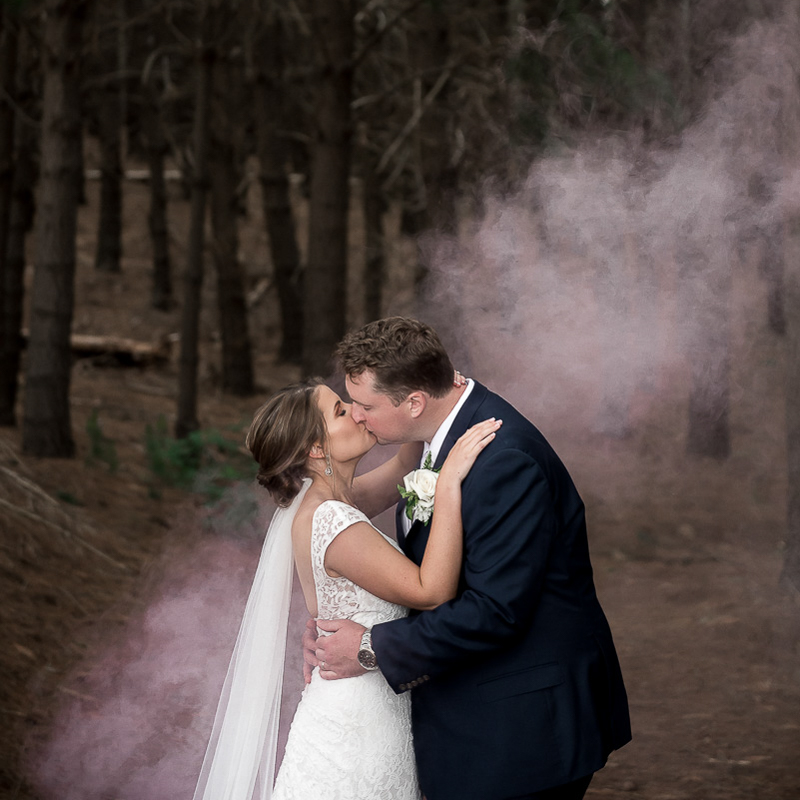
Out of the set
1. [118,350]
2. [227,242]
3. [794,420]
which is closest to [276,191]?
[227,242]

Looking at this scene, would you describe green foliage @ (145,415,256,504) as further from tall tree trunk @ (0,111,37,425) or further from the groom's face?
the groom's face

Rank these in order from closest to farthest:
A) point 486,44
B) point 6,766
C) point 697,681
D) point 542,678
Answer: point 542,678, point 6,766, point 697,681, point 486,44

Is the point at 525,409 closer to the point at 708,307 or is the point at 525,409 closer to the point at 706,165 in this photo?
the point at 706,165

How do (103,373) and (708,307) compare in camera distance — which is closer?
(708,307)

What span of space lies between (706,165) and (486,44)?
486 cm

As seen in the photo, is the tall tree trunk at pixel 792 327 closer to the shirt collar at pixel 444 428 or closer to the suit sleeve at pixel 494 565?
the shirt collar at pixel 444 428

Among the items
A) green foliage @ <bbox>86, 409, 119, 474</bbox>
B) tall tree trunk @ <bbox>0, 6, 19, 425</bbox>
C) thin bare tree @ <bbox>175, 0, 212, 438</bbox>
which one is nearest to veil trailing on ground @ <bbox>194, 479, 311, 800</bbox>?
green foliage @ <bbox>86, 409, 119, 474</bbox>

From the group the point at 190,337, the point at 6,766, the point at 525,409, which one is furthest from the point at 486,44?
the point at 6,766

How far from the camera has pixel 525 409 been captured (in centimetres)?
944

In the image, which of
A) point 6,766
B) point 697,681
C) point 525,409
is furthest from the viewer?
point 525,409

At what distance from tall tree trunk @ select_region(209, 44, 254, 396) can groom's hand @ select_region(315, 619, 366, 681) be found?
1238cm

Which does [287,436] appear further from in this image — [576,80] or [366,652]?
[576,80]

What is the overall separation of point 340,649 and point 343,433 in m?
0.69

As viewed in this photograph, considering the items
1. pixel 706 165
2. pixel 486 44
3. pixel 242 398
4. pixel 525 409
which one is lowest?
pixel 242 398
